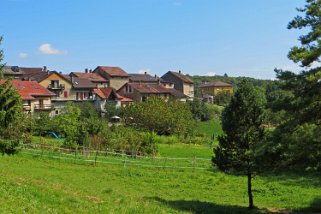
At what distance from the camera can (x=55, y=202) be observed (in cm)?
1428

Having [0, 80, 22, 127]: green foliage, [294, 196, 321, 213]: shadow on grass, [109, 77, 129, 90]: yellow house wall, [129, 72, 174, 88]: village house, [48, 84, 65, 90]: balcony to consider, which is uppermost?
[129, 72, 174, 88]: village house

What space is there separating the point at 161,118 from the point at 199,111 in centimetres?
3603

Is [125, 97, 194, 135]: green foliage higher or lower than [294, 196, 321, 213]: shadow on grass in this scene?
higher

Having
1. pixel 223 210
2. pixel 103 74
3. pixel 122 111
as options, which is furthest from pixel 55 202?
pixel 103 74

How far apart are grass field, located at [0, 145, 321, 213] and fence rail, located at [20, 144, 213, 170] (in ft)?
3.24

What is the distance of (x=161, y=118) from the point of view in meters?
67.9

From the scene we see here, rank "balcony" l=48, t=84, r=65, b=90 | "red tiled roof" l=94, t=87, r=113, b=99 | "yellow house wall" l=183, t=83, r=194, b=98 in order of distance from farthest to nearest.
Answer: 1. "yellow house wall" l=183, t=83, r=194, b=98
2. "red tiled roof" l=94, t=87, r=113, b=99
3. "balcony" l=48, t=84, r=65, b=90

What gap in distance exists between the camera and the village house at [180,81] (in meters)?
139

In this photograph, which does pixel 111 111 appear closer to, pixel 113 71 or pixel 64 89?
pixel 64 89

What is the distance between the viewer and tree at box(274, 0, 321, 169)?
1709 cm

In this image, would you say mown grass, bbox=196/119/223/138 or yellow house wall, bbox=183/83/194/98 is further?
yellow house wall, bbox=183/83/194/98

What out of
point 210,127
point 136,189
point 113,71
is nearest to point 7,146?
point 136,189

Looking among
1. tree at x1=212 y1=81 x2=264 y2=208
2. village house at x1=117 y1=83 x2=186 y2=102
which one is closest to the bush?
tree at x1=212 y1=81 x2=264 y2=208

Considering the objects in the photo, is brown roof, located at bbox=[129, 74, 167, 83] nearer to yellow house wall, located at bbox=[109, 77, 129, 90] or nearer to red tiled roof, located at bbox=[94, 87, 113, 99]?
yellow house wall, located at bbox=[109, 77, 129, 90]
